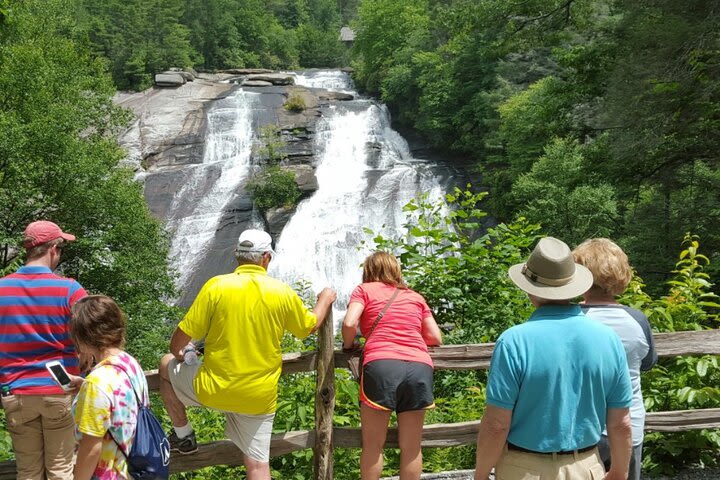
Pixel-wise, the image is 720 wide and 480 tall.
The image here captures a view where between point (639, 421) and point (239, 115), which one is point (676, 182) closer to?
point (639, 421)

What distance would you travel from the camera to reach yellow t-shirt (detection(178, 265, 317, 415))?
11.6ft

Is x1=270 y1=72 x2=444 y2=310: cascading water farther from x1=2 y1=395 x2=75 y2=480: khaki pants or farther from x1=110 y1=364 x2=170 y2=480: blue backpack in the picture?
x1=110 y1=364 x2=170 y2=480: blue backpack

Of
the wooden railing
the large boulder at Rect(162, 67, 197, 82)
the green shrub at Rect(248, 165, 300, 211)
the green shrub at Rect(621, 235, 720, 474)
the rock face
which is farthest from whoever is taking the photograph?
the large boulder at Rect(162, 67, 197, 82)

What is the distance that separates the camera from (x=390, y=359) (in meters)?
3.67

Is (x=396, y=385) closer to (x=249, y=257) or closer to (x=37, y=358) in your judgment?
(x=249, y=257)

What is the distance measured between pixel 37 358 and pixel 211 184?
23952mm

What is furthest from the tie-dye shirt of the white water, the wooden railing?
the white water

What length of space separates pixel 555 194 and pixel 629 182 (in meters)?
8.70

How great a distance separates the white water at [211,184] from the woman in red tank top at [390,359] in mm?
17211

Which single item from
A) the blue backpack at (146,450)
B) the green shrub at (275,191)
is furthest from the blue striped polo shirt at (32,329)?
the green shrub at (275,191)

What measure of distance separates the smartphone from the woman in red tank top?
1524mm

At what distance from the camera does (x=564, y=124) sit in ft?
43.3

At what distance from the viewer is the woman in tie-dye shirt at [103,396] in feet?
9.24

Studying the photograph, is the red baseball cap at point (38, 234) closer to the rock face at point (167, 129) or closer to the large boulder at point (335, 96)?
the rock face at point (167, 129)
